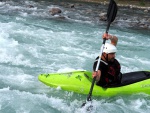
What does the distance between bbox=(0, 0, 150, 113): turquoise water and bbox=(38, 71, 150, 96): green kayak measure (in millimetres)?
135

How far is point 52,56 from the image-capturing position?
8.35 metres

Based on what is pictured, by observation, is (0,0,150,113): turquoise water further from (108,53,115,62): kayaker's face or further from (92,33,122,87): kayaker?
(108,53,115,62): kayaker's face

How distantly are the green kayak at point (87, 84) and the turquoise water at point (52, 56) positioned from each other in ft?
0.44

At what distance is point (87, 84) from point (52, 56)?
9.65ft

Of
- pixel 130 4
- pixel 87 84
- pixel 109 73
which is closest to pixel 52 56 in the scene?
pixel 87 84

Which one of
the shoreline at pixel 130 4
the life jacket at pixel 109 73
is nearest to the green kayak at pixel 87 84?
the life jacket at pixel 109 73

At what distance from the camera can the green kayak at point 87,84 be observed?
18.3ft

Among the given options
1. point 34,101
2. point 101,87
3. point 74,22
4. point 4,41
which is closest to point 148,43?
point 74,22

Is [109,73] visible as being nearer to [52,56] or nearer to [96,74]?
[96,74]

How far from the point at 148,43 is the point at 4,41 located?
5.31 m

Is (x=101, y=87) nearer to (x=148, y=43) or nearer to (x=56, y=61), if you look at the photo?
(x=56, y=61)

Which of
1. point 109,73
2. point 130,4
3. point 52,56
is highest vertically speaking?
point 109,73

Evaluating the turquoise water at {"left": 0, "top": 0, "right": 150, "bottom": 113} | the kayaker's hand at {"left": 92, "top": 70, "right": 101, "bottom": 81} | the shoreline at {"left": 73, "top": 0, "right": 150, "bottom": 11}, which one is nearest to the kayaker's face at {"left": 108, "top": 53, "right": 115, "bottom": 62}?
the kayaker's hand at {"left": 92, "top": 70, "right": 101, "bottom": 81}

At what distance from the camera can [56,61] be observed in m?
7.91
